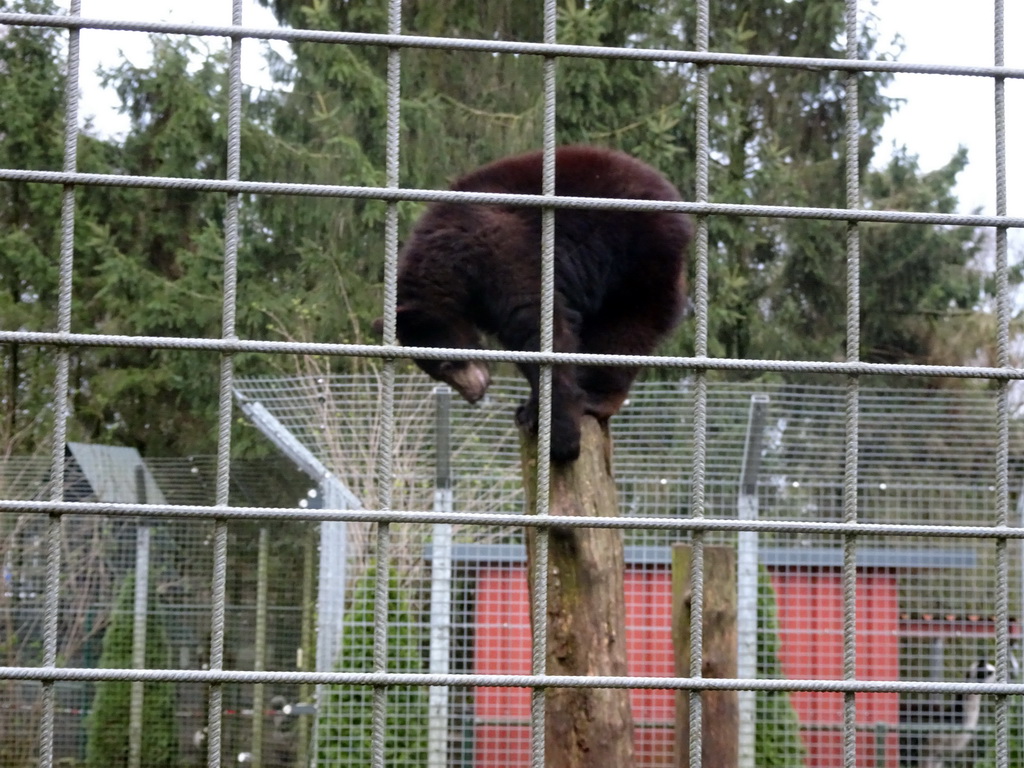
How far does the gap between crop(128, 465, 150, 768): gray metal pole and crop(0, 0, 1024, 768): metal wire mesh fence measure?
0.03 meters

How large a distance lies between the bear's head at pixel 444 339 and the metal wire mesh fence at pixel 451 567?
57cm

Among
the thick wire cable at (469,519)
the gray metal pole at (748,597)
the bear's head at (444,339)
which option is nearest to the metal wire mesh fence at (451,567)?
the thick wire cable at (469,519)

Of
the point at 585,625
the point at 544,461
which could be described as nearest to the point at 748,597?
the point at 585,625

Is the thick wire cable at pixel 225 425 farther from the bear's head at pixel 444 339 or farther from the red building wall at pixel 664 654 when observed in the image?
the red building wall at pixel 664 654

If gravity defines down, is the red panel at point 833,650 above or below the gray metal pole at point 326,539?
below

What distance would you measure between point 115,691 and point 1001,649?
7286 millimetres

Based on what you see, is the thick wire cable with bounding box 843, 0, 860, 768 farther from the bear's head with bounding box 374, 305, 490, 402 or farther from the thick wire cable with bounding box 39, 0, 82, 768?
the bear's head with bounding box 374, 305, 490, 402

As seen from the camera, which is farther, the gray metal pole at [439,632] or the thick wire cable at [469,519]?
the gray metal pole at [439,632]

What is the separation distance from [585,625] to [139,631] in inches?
196

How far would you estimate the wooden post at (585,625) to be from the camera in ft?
11.0

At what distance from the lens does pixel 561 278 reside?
3727mm

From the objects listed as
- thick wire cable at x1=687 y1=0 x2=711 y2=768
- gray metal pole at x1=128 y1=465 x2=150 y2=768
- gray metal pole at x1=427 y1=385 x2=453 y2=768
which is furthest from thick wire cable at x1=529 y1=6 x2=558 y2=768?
gray metal pole at x1=128 y1=465 x2=150 y2=768

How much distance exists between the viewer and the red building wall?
677 cm

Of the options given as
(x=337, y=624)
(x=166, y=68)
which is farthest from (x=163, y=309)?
(x=337, y=624)
